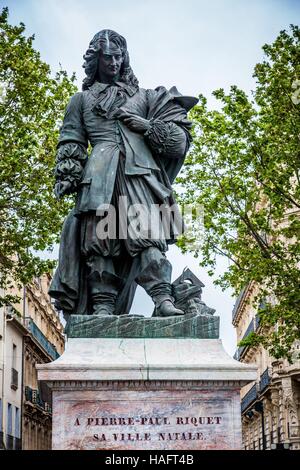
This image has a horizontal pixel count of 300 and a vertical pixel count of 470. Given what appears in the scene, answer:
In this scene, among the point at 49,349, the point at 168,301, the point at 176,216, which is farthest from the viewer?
the point at 49,349

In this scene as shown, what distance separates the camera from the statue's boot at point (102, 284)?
23.7ft

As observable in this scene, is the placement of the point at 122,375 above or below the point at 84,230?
below

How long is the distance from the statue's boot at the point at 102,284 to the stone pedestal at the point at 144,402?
84cm

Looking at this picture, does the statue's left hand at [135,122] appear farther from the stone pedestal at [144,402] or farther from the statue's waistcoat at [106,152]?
the stone pedestal at [144,402]

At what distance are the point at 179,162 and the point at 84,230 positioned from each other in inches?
45.3

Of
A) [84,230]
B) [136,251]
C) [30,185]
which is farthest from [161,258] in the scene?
[30,185]

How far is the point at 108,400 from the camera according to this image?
20.8ft

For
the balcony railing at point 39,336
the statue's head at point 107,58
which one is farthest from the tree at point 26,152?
the balcony railing at point 39,336

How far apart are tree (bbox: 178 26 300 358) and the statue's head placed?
44.4 feet

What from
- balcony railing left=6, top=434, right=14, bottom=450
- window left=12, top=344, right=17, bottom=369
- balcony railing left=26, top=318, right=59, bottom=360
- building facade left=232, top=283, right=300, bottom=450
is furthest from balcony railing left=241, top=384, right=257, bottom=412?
balcony railing left=6, top=434, right=14, bottom=450

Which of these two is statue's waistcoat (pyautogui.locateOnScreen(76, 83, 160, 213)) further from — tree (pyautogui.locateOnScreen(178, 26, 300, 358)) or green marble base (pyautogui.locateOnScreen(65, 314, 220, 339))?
tree (pyautogui.locateOnScreen(178, 26, 300, 358))

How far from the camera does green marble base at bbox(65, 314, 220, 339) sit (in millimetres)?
6723

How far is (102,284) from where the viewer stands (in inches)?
286
